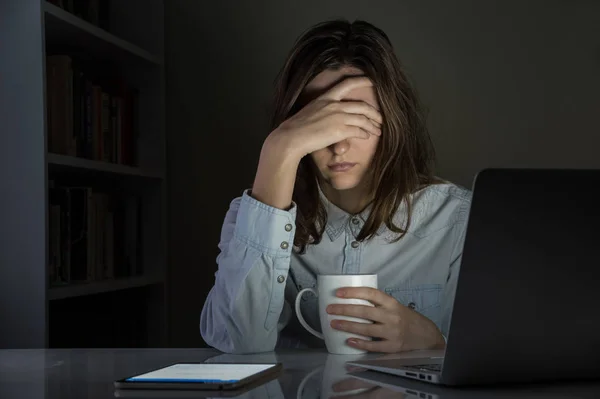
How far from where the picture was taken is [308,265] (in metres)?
1.55

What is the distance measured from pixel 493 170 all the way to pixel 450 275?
3.08ft

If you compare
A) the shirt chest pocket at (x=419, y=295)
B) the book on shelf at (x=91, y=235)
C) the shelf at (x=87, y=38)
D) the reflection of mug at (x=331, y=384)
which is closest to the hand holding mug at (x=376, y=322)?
the reflection of mug at (x=331, y=384)

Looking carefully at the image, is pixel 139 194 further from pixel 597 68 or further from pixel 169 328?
pixel 597 68

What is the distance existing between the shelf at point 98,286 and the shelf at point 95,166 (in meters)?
0.33

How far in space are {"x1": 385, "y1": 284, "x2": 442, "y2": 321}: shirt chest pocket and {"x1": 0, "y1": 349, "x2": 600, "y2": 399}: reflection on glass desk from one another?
414mm

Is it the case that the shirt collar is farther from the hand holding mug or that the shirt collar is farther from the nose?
the hand holding mug

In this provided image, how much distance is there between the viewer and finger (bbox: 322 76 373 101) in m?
1.43

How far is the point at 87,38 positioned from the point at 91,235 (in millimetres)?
588

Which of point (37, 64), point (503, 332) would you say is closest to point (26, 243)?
point (37, 64)

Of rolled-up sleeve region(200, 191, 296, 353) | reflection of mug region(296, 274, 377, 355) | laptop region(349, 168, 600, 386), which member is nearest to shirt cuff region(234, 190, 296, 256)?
rolled-up sleeve region(200, 191, 296, 353)

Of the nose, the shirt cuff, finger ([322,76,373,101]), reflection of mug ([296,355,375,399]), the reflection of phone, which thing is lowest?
reflection of mug ([296,355,375,399])

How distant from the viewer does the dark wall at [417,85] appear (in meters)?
2.33

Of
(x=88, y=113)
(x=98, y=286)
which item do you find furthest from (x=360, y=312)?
(x=88, y=113)

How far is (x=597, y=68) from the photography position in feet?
7.57
